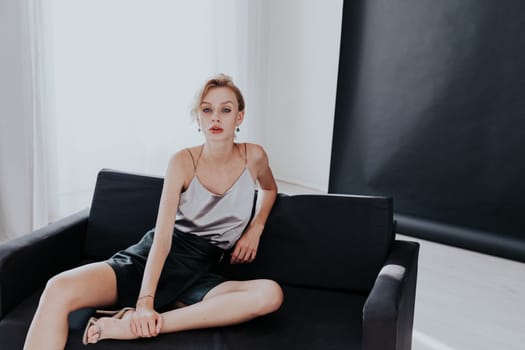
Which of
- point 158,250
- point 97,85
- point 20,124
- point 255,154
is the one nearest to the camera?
point 158,250

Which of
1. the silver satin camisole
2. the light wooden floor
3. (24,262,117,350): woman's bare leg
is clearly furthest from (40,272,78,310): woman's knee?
the light wooden floor

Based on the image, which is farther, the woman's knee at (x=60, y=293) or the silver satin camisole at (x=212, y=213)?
the silver satin camisole at (x=212, y=213)

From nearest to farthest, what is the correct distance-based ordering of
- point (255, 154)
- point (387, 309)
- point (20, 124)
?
point (387, 309)
point (255, 154)
point (20, 124)

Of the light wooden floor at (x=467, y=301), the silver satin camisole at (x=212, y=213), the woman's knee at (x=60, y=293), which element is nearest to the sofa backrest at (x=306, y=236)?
the silver satin camisole at (x=212, y=213)

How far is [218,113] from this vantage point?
179cm

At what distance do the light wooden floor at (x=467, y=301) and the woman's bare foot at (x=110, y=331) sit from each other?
3.96 ft

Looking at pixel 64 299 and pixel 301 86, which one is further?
pixel 301 86

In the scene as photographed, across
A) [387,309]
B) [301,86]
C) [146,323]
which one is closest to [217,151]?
[146,323]

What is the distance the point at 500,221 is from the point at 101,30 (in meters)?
3.03

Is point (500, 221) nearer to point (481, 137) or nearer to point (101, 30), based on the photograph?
point (481, 137)

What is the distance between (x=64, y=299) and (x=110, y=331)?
16 cm

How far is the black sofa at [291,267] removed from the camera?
4.73ft

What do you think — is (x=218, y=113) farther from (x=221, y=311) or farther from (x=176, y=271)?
(x=221, y=311)

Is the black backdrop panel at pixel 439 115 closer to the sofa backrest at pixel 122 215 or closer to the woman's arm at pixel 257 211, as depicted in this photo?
the woman's arm at pixel 257 211
